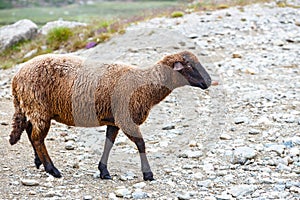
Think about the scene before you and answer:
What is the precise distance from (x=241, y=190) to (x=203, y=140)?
2.62 m

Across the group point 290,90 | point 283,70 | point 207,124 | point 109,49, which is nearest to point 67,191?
point 207,124

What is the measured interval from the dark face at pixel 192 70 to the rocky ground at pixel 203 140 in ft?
4.43

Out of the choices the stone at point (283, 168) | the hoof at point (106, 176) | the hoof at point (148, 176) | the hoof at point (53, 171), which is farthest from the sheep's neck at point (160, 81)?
the stone at point (283, 168)

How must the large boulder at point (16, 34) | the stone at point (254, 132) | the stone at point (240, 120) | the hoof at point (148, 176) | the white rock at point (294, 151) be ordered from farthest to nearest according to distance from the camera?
the large boulder at point (16, 34) → the stone at point (240, 120) → the stone at point (254, 132) → the white rock at point (294, 151) → the hoof at point (148, 176)

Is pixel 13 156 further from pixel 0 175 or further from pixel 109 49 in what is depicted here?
pixel 109 49

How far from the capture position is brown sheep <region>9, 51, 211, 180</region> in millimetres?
8156

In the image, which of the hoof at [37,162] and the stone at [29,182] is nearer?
the stone at [29,182]

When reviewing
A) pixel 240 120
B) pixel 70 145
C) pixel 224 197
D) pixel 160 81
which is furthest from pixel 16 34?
pixel 224 197

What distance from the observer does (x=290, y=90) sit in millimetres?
12680

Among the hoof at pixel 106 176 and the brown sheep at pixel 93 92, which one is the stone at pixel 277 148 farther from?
the hoof at pixel 106 176

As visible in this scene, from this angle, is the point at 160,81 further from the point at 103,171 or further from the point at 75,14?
the point at 75,14

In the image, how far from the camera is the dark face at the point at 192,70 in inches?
328

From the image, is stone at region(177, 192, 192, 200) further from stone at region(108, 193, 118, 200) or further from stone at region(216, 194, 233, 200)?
stone at region(108, 193, 118, 200)

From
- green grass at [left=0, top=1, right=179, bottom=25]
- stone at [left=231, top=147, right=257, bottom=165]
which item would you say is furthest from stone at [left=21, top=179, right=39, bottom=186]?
green grass at [left=0, top=1, right=179, bottom=25]
